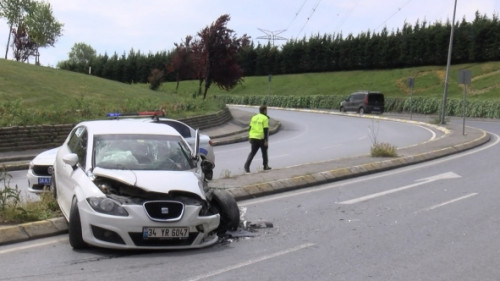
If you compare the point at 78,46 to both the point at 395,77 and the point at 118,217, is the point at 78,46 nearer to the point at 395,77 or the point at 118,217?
the point at 395,77

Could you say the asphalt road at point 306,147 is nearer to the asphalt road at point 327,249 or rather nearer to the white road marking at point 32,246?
the asphalt road at point 327,249

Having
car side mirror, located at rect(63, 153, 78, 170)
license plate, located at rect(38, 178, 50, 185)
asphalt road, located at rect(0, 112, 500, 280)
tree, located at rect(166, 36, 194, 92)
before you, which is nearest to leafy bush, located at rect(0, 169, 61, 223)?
asphalt road, located at rect(0, 112, 500, 280)

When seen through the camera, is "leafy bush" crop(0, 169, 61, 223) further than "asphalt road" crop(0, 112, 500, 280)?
Yes

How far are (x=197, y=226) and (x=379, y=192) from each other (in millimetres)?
5560

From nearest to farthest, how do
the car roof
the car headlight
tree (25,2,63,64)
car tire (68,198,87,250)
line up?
the car headlight < car tire (68,198,87,250) < the car roof < tree (25,2,63,64)

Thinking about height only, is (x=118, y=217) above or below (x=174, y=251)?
above

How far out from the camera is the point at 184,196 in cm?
691

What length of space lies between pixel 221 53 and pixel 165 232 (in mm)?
38340

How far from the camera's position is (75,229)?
6699 mm

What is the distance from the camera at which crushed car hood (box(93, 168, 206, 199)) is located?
22.2 feet

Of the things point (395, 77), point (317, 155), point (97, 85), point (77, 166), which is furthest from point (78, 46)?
point (77, 166)

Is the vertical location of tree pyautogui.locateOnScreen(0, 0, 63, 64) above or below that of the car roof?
above

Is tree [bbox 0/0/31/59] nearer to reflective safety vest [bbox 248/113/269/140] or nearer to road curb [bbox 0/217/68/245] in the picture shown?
reflective safety vest [bbox 248/113/269/140]

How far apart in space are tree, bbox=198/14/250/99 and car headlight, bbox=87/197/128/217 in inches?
1460
